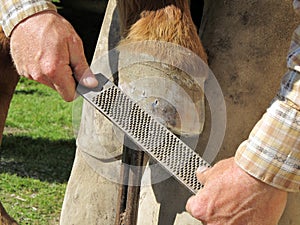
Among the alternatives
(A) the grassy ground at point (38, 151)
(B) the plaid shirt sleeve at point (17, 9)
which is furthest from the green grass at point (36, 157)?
(B) the plaid shirt sleeve at point (17, 9)

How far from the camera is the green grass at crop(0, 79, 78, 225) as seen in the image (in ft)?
11.8

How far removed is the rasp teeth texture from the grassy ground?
5.65 ft

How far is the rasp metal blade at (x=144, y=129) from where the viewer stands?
67.9 inches

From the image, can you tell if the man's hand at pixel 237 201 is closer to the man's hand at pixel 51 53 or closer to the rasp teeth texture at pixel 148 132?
the rasp teeth texture at pixel 148 132

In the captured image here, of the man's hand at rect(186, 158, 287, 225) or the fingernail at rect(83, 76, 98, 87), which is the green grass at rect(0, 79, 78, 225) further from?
the man's hand at rect(186, 158, 287, 225)

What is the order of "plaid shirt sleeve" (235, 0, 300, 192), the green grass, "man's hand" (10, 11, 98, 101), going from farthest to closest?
the green grass < "man's hand" (10, 11, 98, 101) < "plaid shirt sleeve" (235, 0, 300, 192)

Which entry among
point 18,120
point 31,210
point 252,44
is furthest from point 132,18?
point 18,120

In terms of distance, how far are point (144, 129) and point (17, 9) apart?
0.39 m

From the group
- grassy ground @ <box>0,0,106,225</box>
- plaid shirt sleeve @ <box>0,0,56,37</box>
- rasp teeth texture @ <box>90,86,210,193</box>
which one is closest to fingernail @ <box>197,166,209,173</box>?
rasp teeth texture @ <box>90,86,210,193</box>

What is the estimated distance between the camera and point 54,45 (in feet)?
5.49

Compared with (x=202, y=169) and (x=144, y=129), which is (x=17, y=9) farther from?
(x=202, y=169)

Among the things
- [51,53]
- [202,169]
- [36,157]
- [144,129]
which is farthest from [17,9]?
[36,157]

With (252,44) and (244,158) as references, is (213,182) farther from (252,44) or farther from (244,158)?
(252,44)

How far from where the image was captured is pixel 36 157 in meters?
4.24
